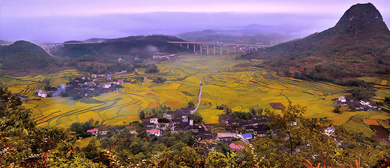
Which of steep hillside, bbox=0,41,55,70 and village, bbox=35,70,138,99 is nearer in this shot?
village, bbox=35,70,138,99

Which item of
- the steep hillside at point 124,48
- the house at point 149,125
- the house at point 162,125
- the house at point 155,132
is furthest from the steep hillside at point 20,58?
the house at point 155,132

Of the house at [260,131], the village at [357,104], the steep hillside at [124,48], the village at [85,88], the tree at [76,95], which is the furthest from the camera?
the steep hillside at [124,48]

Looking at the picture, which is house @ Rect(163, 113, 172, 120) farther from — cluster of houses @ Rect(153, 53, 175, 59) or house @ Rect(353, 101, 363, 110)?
cluster of houses @ Rect(153, 53, 175, 59)

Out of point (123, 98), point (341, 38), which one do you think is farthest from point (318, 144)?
point (341, 38)

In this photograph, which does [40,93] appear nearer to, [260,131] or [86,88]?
[86,88]

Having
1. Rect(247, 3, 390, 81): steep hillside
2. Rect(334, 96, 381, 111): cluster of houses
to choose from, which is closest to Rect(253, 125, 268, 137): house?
Rect(334, 96, 381, 111): cluster of houses

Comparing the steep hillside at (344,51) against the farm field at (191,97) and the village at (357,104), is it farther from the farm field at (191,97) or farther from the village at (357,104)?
the village at (357,104)
